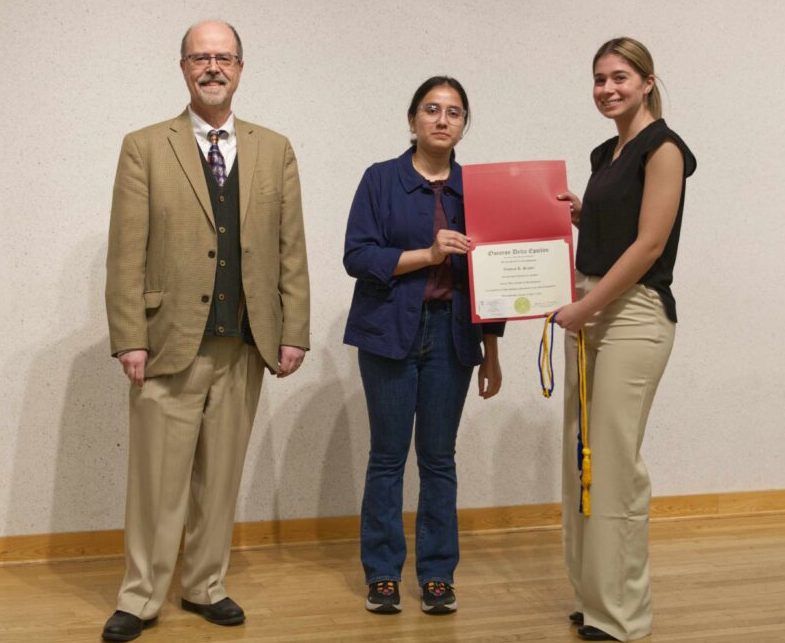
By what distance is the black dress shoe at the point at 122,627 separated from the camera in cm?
279

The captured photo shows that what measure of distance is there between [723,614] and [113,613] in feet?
5.79

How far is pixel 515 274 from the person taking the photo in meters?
2.89

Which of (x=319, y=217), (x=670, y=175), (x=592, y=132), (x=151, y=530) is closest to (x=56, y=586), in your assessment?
(x=151, y=530)

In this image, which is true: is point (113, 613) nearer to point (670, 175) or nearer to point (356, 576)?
point (356, 576)

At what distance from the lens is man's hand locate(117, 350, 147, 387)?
9.16 ft

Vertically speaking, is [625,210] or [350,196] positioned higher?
[350,196]

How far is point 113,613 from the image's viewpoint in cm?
298

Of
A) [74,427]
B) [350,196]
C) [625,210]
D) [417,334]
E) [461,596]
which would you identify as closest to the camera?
[625,210]

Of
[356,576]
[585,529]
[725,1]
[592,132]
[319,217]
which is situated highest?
[725,1]

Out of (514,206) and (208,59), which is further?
(514,206)

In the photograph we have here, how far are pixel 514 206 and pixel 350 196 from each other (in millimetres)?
1164

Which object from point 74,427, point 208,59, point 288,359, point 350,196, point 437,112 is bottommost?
point 74,427

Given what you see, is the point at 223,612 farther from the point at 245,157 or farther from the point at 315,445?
the point at 245,157

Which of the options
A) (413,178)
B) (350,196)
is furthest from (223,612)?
(350,196)
